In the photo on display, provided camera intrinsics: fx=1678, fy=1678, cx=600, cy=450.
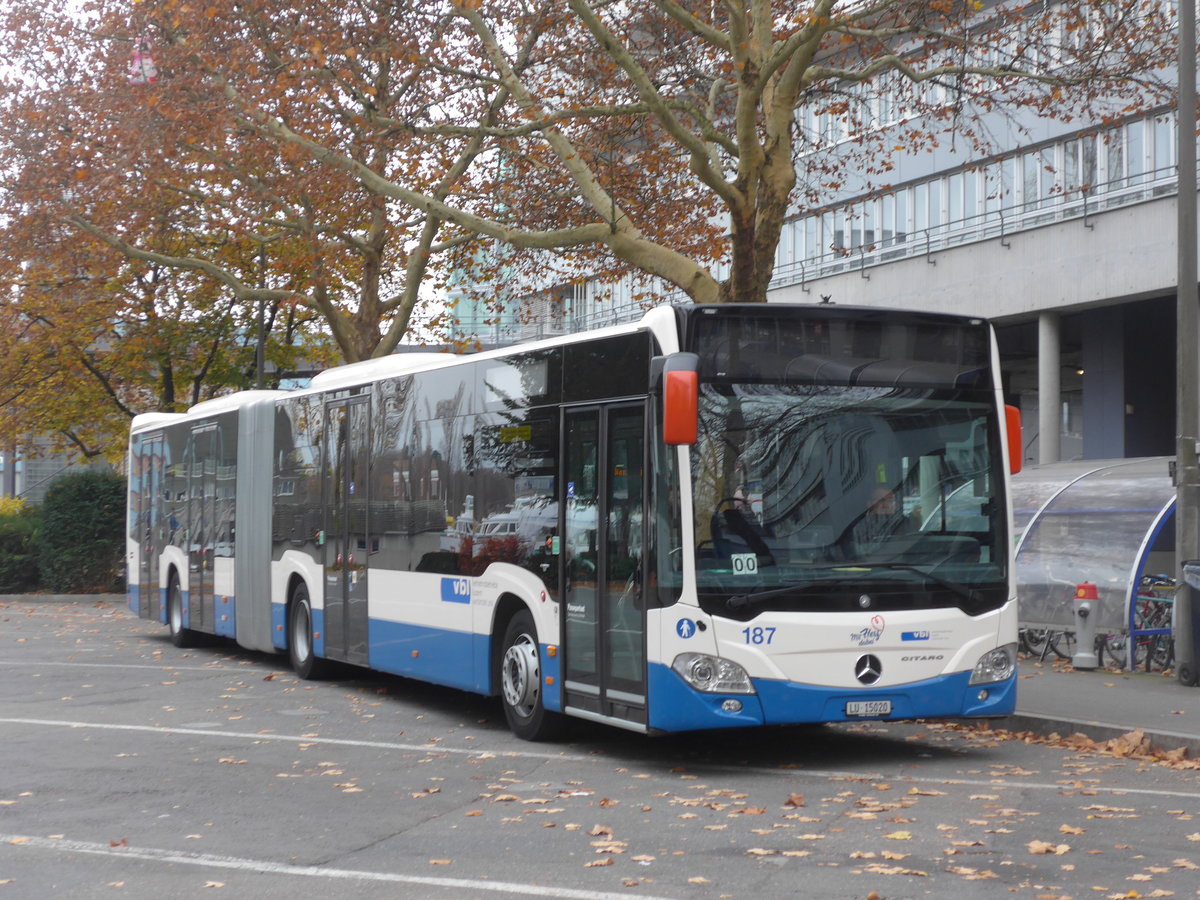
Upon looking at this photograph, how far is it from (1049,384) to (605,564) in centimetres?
2626

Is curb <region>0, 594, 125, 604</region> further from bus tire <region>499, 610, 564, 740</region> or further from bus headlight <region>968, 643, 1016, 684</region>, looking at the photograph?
bus headlight <region>968, 643, 1016, 684</region>

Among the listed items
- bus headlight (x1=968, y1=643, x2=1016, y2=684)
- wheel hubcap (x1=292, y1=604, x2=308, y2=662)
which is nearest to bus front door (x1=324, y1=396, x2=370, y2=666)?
wheel hubcap (x1=292, y1=604, x2=308, y2=662)

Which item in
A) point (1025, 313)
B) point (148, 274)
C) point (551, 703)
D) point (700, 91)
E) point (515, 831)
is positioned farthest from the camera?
point (148, 274)

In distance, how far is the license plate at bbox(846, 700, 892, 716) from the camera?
1057 cm

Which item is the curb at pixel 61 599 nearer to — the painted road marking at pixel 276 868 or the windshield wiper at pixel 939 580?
the windshield wiper at pixel 939 580

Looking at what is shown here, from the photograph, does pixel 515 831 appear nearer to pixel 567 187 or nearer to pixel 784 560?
pixel 784 560

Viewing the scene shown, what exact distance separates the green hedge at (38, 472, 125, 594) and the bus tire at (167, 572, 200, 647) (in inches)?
524

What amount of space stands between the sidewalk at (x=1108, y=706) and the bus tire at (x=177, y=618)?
11.1 m

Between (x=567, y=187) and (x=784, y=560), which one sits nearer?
(x=784, y=560)

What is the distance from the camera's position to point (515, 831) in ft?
27.9

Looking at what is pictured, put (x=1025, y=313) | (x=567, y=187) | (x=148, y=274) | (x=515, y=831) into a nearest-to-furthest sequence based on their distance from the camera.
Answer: (x=515, y=831), (x=567, y=187), (x=1025, y=313), (x=148, y=274)

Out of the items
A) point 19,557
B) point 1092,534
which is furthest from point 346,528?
point 19,557

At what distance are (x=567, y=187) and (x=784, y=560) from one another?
53.5 ft

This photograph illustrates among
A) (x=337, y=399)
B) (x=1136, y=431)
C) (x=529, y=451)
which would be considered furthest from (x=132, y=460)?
(x=1136, y=431)
